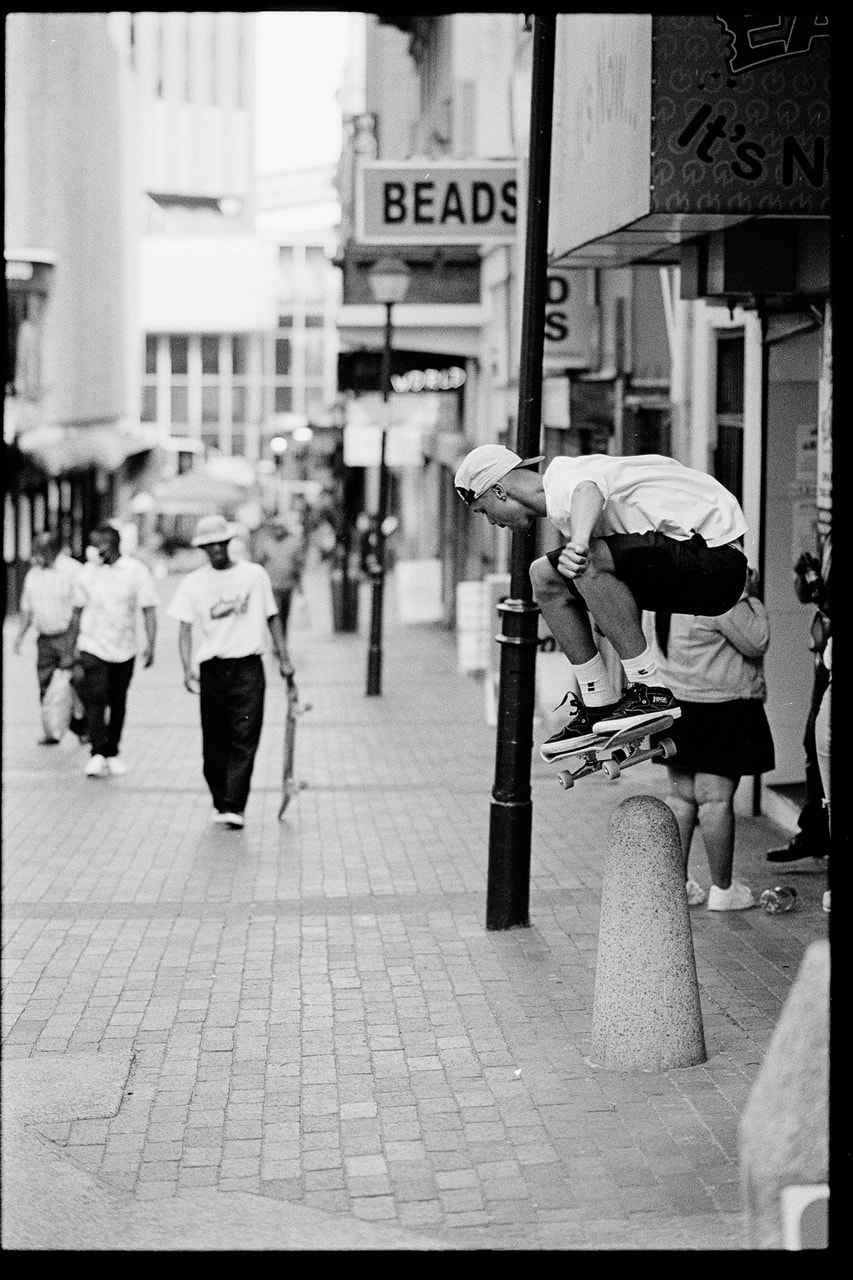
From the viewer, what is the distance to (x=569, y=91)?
11953 millimetres

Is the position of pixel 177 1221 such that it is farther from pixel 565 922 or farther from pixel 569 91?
pixel 569 91

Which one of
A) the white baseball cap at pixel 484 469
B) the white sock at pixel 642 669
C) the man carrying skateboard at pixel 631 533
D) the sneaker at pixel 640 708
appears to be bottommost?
the sneaker at pixel 640 708

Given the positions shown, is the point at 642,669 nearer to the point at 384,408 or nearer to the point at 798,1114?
the point at 798,1114

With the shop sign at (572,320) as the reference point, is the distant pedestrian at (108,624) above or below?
below

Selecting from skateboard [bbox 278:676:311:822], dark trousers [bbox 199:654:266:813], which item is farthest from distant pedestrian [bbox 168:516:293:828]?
skateboard [bbox 278:676:311:822]

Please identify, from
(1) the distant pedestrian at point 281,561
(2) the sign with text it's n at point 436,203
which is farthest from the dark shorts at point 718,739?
(1) the distant pedestrian at point 281,561

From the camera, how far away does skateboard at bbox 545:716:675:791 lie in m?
6.35

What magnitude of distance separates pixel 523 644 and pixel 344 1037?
Result: 7.84 ft

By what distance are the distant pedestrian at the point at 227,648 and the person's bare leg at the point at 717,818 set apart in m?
3.97

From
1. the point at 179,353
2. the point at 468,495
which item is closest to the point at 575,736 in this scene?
the point at 468,495

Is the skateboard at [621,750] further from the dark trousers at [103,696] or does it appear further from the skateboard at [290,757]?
the dark trousers at [103,696]

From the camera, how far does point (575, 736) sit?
6.62 m

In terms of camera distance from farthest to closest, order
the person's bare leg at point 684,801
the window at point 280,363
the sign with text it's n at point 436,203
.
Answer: the window at point 280,363, the sign with text it's n at point 436,203, the person's bare leg at point 684,801

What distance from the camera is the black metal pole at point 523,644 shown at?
29.6 ft
